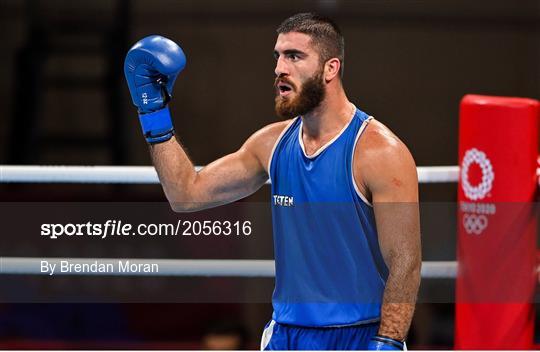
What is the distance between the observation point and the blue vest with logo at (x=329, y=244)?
2.53 meters

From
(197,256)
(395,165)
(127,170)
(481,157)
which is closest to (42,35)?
(197,256)

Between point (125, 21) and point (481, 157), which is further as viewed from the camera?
point (125, 21)

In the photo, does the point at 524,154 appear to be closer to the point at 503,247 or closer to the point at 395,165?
the point at 503,247

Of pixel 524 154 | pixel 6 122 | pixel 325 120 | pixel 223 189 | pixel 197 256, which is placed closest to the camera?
pixel 325 120

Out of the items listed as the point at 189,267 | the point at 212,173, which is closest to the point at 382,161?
the point at 212,173

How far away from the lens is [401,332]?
2443mm

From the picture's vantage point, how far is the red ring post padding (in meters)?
3.22

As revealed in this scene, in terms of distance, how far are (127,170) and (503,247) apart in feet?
4.07

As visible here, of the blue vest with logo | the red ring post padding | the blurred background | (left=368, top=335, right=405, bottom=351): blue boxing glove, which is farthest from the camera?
the blurred background

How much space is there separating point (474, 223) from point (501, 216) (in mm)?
97

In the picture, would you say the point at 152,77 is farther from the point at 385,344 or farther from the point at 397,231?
the point at 385,344

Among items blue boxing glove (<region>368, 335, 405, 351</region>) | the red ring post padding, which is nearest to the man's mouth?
blue boxing glove (<region>368, 335, 405, 351</region>)

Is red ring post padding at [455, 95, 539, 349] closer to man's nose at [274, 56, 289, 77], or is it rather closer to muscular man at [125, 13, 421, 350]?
muscular man at [125, 13, 421, 350]

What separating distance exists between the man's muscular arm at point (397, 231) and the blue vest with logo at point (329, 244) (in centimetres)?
8
